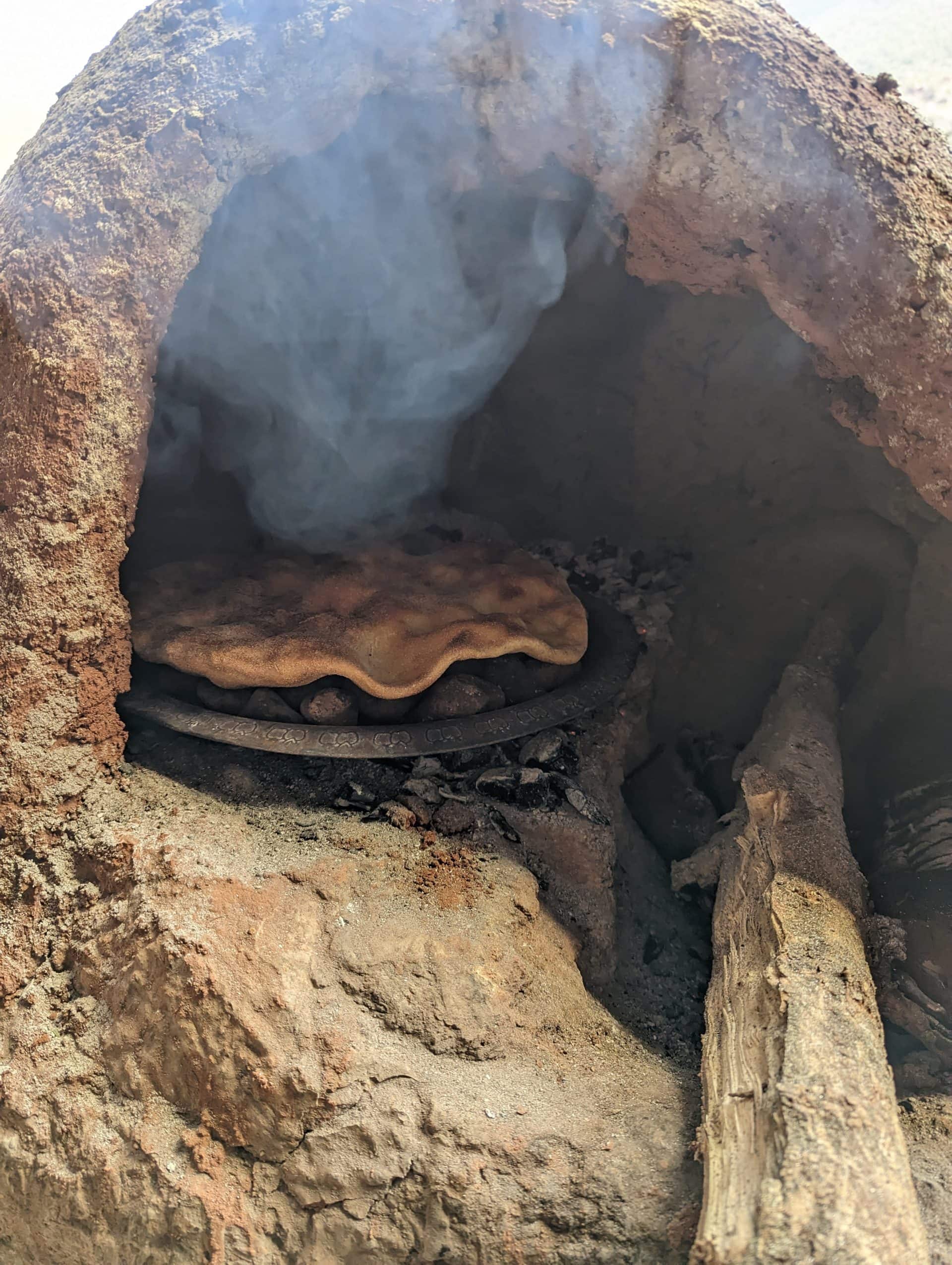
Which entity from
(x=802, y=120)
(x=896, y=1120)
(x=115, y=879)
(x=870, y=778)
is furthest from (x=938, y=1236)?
(x=802, y=120)

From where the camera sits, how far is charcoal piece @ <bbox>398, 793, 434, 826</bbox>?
233 cm

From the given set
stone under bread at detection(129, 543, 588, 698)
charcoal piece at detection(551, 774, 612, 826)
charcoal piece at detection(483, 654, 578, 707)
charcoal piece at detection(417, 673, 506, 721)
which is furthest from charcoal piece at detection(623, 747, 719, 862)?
charcoal piece at detection(417, 673, 506, 721)

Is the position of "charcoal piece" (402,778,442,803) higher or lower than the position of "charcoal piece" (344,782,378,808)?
higher

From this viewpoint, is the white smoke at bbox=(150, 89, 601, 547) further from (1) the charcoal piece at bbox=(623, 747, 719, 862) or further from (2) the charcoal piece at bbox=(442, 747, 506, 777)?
(1) the charcoal piece at bbox=(623, 747, 719, 862)

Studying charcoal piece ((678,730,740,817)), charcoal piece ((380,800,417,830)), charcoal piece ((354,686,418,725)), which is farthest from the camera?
charcoal piece ((678,730,740,817))

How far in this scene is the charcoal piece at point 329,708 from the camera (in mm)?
2523

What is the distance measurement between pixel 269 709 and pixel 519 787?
2.94ft

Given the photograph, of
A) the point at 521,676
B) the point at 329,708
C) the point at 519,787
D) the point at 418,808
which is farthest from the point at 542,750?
the point at 329,708

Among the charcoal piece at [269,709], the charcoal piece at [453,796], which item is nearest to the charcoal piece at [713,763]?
the charcoal piece at [453,796]

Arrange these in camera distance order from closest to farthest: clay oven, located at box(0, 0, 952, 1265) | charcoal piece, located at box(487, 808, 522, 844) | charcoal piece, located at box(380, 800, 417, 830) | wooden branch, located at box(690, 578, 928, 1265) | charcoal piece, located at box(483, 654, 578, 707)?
wooden branch, located at box(690, 578, 928, 1265) < clay oven, located at box(0, 0, 952, 1265) < charcoal piece, located at box(380, 800, 417, 830) < charcoal piece, located at box(487, 808, 522, 844) < charcoal piece, located at box(483, 654, 578, 707)

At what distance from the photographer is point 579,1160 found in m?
1.55

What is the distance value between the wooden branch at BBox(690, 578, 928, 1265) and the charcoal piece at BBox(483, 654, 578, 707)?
2.61ft

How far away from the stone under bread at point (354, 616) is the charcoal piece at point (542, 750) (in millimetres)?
288

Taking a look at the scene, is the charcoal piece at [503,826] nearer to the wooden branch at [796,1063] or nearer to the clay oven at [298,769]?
the clay oven at [298,769]
